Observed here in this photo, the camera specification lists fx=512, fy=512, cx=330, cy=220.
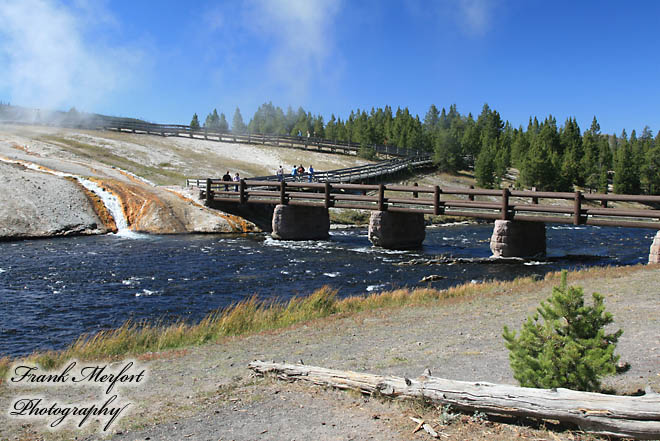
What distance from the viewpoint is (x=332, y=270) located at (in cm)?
2388

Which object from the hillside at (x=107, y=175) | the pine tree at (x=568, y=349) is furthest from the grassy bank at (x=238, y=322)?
the hillside at (x=107, y=175)

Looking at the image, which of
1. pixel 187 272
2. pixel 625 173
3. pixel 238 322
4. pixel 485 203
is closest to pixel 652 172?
pixel 625 173

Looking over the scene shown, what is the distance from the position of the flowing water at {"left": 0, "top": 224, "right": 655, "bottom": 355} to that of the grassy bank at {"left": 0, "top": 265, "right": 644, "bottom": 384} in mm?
1555

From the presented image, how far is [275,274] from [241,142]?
63569mm

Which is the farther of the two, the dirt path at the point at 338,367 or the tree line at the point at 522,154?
the tree line at the point at 522,154

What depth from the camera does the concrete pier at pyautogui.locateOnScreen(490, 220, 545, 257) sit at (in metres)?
26.6

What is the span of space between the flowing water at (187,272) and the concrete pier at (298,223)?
1.43 metres

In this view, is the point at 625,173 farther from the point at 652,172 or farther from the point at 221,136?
the point at 221,136

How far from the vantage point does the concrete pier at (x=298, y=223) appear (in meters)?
35.1

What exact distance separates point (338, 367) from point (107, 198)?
33459 millimetres

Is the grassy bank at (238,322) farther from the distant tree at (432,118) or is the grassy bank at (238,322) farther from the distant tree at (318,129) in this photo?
the distant tree at (432,118)

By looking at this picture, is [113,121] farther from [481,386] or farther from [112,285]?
[481,386]

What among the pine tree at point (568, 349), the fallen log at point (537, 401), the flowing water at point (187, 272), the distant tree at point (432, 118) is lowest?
the flowing water at point (187, 272)

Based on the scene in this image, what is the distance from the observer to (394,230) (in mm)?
32031
